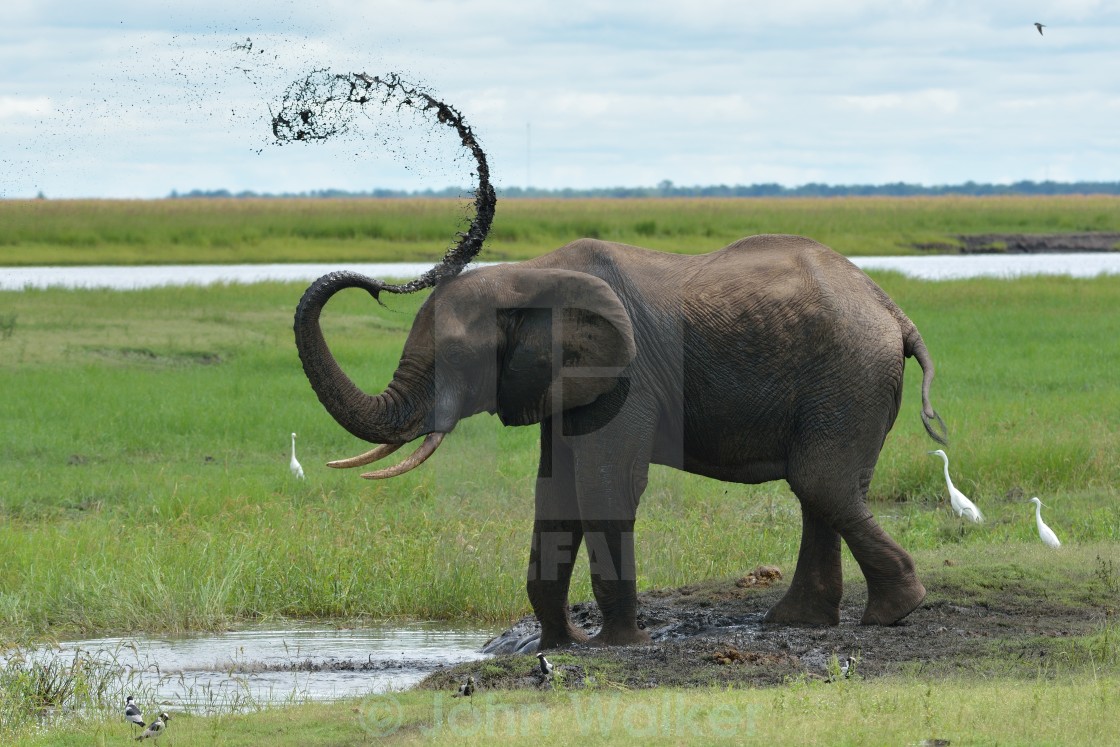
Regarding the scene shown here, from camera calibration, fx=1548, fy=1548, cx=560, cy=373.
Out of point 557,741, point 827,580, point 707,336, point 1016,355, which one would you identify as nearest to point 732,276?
point 707,336

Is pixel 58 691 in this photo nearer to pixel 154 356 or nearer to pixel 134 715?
pixel 134 715

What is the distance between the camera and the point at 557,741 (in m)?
5.56

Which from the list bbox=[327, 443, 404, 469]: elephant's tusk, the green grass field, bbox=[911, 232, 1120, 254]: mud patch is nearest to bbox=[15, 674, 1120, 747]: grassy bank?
the green grass field

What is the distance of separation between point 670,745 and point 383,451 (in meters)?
2.63

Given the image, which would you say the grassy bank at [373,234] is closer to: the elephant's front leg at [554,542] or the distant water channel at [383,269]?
the distant water channel at [383,269]

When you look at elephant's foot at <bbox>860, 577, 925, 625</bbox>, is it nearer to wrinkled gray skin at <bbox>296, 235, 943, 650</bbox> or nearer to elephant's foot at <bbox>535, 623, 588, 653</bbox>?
wrinkled gray skin at <bbox>296, 235, 943, 650</bbox>

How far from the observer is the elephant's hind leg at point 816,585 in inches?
323

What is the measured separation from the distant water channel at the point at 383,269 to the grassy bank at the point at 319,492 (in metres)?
14.7

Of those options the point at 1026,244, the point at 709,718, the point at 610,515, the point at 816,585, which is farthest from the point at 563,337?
the point at 1026,244

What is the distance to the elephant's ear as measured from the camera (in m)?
7.52

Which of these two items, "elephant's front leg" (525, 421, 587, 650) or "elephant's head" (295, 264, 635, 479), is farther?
"elephant's front leg" (525, 421, 587, 650)

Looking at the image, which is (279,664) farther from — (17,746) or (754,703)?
(754,703)

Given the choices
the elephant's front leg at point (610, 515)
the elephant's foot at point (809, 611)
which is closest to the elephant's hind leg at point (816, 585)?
the elephant's foot at point (809, 611)

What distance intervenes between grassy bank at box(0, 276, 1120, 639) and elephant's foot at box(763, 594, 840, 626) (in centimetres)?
189
